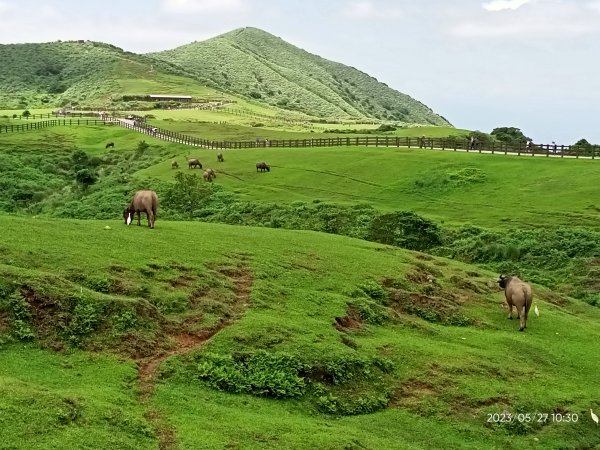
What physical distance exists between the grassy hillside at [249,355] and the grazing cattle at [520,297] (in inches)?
29.9

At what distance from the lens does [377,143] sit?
7419 cm

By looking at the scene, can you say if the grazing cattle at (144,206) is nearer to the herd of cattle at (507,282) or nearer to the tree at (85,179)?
the herd of cattle at (507,282)

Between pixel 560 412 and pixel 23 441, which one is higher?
pixel 23 441

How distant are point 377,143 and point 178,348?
58.2m

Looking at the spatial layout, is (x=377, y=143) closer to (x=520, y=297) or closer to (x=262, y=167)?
(x=262, y=167)

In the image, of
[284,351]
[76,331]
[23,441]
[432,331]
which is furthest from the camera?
[432,331]

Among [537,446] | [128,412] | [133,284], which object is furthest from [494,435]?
[133,284]

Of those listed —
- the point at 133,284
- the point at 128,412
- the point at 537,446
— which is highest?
the point at 133,284

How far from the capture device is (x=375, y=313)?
75.3 feet

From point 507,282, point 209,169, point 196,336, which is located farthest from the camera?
point 209,169

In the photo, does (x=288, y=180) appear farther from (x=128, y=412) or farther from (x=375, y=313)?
(x=128, y=412)

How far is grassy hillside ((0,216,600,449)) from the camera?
14578 millimetres

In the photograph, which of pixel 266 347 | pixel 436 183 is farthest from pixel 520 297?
pixel 436 183

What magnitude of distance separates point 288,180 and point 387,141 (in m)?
17.5
